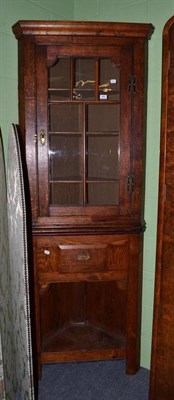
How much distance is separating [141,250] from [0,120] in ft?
3.87

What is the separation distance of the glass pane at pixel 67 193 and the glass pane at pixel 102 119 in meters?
0.35

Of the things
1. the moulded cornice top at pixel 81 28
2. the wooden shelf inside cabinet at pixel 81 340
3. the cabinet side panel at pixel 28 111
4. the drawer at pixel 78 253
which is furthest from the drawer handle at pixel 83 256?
the moulded cornice top at pixel 81 28

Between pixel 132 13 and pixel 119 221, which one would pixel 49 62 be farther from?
pixel 119 221

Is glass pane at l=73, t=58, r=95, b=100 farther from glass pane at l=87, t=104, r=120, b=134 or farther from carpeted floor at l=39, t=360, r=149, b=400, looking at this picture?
carpeted floor at l=39, t=360, r=149, b=400

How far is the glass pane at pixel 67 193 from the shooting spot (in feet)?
6.68

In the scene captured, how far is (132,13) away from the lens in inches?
84.7

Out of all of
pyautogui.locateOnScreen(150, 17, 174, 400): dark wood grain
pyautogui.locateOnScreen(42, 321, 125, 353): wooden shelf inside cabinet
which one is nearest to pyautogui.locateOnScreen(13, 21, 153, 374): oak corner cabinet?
pyautogui.locateOnScreen(42, 321, 125, 353): wooden shelf inside cabinet

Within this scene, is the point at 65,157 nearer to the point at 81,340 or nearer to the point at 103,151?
the point at 103,151

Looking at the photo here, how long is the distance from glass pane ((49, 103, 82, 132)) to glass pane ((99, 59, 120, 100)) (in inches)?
6.4

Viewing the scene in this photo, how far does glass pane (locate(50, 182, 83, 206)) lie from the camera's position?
204cm

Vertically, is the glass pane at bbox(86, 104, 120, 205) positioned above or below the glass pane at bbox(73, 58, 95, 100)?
below

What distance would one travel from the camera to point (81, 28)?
1824 millimetres

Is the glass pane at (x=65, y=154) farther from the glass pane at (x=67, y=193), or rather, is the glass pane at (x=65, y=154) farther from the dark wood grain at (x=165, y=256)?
the dark wood grain at (x=165, y=256)

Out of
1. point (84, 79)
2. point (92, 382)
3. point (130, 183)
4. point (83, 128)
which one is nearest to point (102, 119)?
point (83, 128)
